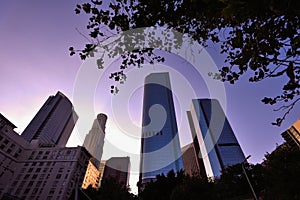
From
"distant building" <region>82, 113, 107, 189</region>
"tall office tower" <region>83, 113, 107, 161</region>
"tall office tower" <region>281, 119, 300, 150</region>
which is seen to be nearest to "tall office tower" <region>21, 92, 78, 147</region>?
"tall office tower" <region>83, 113, 107, 161</region>

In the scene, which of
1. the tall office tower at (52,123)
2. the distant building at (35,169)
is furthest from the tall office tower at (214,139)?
the tall office tower at (52,123)

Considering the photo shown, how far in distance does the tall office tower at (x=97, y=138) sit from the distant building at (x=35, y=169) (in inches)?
3462

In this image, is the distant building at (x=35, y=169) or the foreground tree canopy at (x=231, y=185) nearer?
the foreground tree canopy at (x=231, y=185)

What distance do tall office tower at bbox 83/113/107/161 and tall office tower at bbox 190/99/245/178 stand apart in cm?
9064

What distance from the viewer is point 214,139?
11625 centimetres

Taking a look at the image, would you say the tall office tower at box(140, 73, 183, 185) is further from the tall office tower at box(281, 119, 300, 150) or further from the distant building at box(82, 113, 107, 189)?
the tall office tower at box(281, 119, 300, 150)

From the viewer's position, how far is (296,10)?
2.19 meters

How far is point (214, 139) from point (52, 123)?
116 metres

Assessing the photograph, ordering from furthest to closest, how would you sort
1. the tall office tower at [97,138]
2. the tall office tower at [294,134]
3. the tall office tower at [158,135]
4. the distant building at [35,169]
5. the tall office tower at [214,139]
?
the tall office tower at [97,138] < the tall office tower at [158,135] < the tall office tower at [214,139] < the tall office tower at [294,134] < the distant building at [35,169]

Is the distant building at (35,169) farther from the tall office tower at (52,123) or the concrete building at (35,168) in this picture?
the tall office tower at (52,123)

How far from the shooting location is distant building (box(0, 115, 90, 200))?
58.0m

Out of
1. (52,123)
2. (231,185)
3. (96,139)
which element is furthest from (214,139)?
(52,123)

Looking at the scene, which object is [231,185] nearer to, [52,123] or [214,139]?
[214,139]

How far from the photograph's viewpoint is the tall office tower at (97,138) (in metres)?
160
